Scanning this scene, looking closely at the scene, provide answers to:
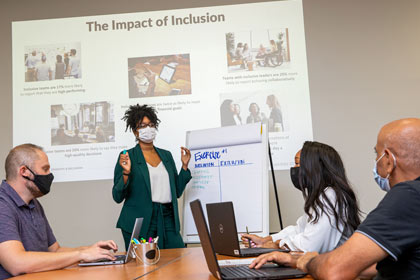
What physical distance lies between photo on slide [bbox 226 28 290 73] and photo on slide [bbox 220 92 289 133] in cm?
27

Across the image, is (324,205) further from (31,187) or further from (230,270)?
(31,187)

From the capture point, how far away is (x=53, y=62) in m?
4.45

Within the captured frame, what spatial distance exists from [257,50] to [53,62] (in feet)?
6.67

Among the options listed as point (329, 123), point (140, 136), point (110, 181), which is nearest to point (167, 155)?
point (140, 136)

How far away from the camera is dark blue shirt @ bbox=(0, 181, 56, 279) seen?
78.2 inches

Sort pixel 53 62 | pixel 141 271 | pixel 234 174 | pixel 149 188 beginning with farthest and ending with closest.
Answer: pixel 53 62 < pixel 234 174 < pixel 149 188 < pixel 141 271

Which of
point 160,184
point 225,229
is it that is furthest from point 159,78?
point 225,229

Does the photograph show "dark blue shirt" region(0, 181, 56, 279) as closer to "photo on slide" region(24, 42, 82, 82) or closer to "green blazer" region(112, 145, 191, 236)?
"green blazer" region(112, 145, 191, 236)

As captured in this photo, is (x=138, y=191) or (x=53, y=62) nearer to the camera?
(x=138, y=191)

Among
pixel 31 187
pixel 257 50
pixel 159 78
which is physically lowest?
pixel 31 187

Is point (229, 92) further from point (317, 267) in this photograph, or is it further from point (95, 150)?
point (317, 267)

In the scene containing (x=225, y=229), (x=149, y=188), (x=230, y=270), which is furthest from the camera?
(x=149, y=188)

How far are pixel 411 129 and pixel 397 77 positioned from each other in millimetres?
3181

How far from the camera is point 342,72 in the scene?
436 cm
